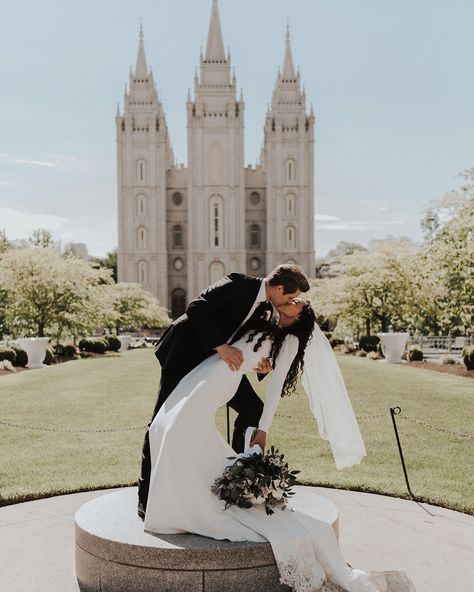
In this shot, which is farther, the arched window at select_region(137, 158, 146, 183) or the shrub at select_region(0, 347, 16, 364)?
the arched window at select_region(137, 158, 146, 183)

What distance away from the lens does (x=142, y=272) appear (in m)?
64.9

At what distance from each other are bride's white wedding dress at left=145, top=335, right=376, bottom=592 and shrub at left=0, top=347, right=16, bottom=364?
17780 mm

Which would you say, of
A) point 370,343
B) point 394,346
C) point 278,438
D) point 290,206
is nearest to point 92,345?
point 370,343

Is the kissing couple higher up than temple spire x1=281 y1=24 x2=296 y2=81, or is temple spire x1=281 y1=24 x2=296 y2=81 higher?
temple spire x1=281 y1=24 x2=296 y2=81

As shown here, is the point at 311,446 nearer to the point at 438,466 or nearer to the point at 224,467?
the point at 438,466

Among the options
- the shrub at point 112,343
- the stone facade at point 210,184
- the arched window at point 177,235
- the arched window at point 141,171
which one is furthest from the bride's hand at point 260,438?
the arched window at point 177,235

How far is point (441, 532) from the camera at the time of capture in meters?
4.88

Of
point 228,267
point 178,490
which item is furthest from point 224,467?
point 228,267

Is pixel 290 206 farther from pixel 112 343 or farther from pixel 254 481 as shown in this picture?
pixel 254 481

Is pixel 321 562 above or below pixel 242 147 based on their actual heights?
below

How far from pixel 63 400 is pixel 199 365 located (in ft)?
30.9

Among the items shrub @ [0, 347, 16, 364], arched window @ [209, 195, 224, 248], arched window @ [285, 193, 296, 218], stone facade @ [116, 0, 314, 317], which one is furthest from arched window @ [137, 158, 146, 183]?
shrub @ [0, 347, 16, 364]

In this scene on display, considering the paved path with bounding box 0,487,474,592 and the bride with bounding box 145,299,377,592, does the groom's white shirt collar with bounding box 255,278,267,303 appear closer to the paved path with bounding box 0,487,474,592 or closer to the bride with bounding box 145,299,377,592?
the bride with bounding box 145,299,377,592

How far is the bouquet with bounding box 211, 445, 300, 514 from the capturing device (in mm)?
3631
